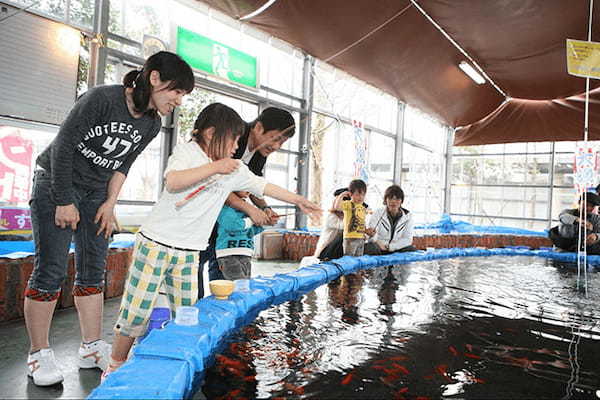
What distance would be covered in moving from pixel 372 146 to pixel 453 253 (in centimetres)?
520

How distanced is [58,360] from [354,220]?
116 inches

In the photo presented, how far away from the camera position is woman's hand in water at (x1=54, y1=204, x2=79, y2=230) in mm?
1542

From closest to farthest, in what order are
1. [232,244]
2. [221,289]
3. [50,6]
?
[221,289] < [232,244] < [50,6]

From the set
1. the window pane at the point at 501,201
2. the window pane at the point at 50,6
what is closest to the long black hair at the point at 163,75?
the window pane at the point at 50,6

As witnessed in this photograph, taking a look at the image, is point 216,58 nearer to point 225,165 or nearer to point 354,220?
point 354,220

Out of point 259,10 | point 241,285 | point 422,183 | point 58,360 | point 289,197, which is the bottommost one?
point 58,360

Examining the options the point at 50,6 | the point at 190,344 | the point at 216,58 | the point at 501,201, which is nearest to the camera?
the point at 190,344

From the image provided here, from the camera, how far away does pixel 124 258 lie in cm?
343

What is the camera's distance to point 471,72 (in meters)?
6.17

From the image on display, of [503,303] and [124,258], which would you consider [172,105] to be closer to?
[503,303]

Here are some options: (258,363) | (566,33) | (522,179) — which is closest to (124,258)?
(258,363)

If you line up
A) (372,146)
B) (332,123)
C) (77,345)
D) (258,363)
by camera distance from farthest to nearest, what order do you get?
(372,146), (332,123), (77,345), (258,363)

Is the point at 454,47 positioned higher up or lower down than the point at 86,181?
higher up

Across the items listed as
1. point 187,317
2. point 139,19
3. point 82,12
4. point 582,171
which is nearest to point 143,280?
point 187,317
